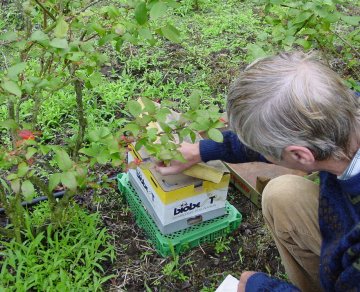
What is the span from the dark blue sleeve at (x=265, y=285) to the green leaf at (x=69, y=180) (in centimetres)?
74

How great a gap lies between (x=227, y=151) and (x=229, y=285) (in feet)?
1.93

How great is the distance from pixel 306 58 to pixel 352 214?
54cm

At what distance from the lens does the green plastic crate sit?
7.45 ft

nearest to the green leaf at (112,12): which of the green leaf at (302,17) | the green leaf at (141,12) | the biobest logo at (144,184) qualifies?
the green leaf at (141,12)

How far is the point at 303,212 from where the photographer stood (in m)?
1.90

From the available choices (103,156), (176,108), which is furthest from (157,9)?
(176,108)

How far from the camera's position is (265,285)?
5.62 feet

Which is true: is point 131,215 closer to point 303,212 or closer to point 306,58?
point 303,212

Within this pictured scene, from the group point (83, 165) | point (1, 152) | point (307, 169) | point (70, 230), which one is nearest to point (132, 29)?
point (83, 165)

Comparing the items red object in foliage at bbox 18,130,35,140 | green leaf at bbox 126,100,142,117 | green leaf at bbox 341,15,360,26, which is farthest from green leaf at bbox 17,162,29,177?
green leaf at bbox 341,15,360,26

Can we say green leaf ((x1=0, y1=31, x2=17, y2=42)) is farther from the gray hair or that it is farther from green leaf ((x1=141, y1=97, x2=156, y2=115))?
the gray hair

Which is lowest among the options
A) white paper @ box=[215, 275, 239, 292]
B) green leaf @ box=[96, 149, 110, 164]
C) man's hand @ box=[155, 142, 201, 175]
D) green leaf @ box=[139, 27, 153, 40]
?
white paper @ box=[215, 275, 239, 292]

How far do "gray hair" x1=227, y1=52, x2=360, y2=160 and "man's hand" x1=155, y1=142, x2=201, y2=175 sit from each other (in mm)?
581

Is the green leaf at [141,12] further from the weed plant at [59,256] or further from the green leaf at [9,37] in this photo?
the weed plant at [59,256]
